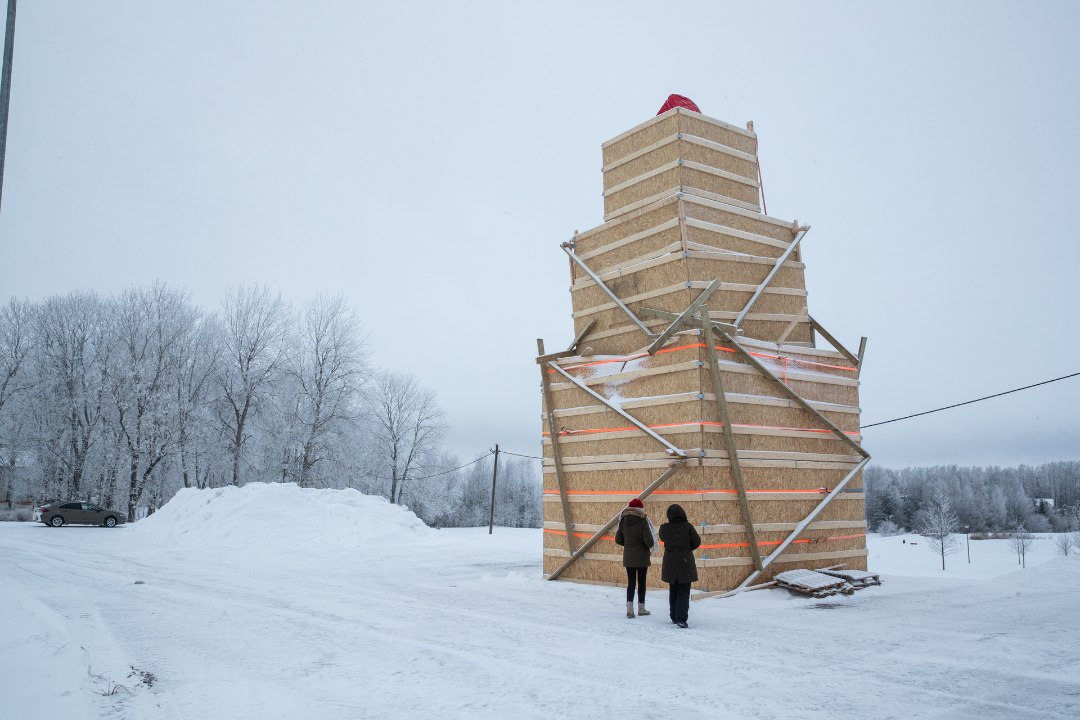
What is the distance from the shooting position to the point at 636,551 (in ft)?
30.9

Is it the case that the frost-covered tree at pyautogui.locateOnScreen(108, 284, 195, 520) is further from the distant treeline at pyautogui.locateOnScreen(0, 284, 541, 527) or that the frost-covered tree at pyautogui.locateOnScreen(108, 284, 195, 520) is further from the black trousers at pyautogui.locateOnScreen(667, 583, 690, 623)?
the black trousers at pyautogui.locateOnScreen(667, 583, 690, 623)

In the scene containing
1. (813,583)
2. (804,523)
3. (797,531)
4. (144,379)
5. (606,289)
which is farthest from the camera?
(144,379)

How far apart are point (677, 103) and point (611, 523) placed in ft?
31.4

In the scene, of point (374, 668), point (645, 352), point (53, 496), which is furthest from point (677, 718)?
point (53, 496)

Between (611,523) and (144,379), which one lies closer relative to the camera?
(611,523)

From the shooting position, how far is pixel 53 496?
41.9 m

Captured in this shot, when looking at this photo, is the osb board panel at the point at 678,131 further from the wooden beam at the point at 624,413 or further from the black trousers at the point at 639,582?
the black trousers at the point at 639,582

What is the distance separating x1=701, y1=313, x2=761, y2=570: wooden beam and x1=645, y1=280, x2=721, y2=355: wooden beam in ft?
0.86

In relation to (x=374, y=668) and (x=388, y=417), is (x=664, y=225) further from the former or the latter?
(x=388, y=417)

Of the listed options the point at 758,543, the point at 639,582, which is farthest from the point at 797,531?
the point at 639,582

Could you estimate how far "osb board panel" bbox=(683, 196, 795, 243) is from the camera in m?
13.1

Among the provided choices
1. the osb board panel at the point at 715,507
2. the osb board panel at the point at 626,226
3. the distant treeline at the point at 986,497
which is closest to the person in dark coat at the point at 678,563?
the osb board panel at the point at 715,507

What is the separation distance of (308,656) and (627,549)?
4619mm

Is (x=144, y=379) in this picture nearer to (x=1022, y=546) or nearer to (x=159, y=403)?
(x=159, y=403)
